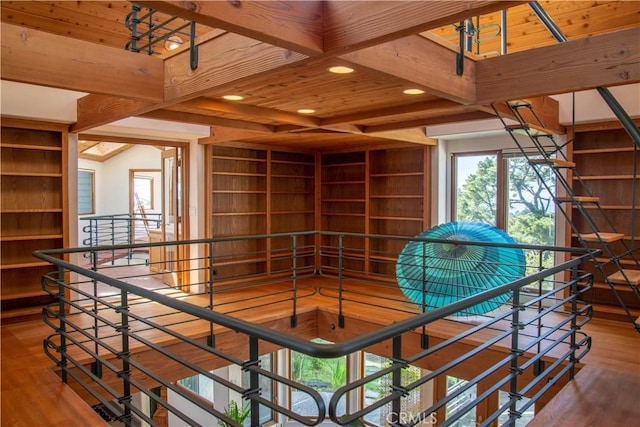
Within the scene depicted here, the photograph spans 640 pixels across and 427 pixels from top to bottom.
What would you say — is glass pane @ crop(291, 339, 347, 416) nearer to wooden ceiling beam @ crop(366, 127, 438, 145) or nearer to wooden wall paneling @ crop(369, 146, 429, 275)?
wooden wall paneling @ crop(369, 146, 429, 275)

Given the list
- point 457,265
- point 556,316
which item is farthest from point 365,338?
point 556,316

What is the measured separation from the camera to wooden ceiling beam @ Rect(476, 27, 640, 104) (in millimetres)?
2357

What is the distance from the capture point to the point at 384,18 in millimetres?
1636

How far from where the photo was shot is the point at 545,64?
2621 mm

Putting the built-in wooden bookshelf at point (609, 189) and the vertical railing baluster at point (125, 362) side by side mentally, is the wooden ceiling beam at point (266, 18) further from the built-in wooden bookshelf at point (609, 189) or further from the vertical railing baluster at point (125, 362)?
the built-in wooden bookshelf at point (609, 189)

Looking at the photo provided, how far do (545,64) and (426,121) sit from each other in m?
1.65

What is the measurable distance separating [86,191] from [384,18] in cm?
1023

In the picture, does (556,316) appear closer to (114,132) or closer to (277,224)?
(277,224)

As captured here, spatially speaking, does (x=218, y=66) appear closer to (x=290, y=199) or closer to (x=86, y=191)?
(x=290, y=199)

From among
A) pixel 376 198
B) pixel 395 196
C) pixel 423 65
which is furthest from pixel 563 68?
pixel 376 198

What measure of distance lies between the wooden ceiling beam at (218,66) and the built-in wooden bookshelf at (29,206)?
5.15 ft

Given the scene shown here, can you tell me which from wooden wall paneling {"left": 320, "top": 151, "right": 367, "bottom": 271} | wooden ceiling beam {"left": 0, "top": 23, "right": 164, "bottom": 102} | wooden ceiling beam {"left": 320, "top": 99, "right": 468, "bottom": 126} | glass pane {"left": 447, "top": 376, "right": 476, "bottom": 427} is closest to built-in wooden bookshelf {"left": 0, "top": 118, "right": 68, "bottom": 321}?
wooden ceiling beam {"left": 0, "top": 23, "right": 164, "bottom": 102}

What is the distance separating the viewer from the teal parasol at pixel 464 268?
12.8 feet

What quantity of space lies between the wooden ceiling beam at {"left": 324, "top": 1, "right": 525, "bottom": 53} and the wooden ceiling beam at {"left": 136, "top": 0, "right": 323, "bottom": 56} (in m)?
0.07
